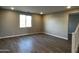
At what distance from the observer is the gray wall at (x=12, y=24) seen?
361cm

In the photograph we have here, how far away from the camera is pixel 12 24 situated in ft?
12.9

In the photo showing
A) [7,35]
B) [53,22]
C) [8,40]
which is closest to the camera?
[8,40]

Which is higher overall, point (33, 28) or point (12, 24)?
point (12, 24)

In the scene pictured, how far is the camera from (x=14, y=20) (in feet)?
13.2

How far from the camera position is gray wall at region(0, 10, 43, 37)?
361 cm

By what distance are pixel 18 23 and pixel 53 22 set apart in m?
1.59

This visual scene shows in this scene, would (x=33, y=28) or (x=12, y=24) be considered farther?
(x=12, y=24)

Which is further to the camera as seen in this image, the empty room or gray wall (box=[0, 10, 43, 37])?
gray wall (box=[0, 10, 43, 37])

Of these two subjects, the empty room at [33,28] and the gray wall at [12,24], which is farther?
the gray wall at [12,24]
